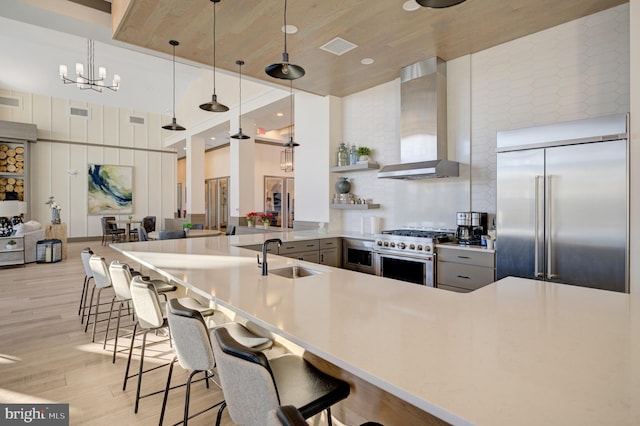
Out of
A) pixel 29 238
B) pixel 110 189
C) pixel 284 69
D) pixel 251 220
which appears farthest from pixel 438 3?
pixel 110 189

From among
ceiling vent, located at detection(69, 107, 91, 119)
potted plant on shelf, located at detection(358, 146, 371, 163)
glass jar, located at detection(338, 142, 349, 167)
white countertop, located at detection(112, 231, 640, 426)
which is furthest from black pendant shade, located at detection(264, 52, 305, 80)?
ceiling vent, located at detection(69, 107, 91, 119)

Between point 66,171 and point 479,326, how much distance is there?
1245 centimetres

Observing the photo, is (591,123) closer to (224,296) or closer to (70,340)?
(224,296)

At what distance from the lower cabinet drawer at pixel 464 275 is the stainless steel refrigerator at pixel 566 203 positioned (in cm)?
19

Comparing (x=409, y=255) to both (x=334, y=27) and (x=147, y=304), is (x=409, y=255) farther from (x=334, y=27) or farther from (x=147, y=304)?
(x=147, y=304)

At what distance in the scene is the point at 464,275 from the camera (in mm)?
3596

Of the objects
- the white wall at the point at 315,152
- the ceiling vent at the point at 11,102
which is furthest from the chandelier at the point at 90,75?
the white wall at the point at 315,152

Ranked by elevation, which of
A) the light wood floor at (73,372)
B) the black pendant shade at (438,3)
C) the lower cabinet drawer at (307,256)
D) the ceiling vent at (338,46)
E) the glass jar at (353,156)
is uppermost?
the ceiling vent at (338,46)

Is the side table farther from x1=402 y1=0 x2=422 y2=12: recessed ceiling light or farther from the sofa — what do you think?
x1=402 y1=0 x2=422 y2=12: recessed ceiling light

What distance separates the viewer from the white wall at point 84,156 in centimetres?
1004

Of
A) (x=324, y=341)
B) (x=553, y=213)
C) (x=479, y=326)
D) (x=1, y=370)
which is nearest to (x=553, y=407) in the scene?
(x=479, y=326)

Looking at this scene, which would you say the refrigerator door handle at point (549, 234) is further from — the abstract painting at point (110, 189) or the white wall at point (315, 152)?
the abstract painting at point (110, 189)

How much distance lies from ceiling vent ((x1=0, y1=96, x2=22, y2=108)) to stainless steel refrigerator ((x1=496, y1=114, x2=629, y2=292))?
489 inches

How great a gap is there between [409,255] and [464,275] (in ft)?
2.08
